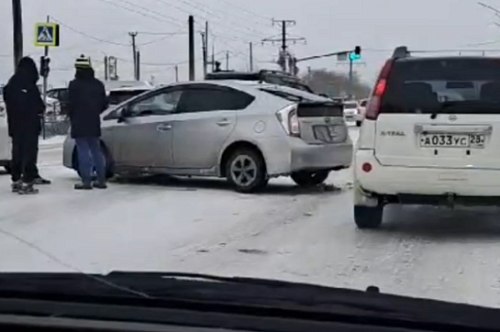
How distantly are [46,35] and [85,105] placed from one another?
15066 mm

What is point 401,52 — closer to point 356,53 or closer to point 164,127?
point 164,127

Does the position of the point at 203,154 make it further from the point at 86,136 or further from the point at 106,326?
the point at 106,326

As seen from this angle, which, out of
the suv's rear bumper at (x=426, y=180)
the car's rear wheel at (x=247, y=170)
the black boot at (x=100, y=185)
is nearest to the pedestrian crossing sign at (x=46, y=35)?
the black boot at (x=100, y=185)

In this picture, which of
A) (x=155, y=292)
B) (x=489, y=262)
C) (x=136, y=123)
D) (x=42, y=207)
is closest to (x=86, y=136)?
(x=136, y=123)

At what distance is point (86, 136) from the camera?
12406 millimetres

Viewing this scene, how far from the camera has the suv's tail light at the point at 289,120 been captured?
11.9m

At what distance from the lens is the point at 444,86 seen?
28.1 ft

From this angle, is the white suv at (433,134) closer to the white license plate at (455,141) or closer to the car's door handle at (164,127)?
the white license plate at (455,141)

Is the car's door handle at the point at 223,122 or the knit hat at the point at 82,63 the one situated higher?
the knit hat at the point at 82,63

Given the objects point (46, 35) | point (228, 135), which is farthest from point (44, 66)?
point (228, 135)

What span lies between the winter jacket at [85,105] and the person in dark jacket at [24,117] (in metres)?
0.43

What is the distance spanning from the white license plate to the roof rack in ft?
3.02

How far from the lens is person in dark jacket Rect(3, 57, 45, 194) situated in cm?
1216

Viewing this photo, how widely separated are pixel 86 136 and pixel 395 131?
5152mm
